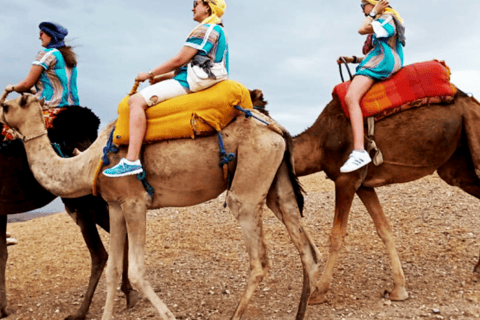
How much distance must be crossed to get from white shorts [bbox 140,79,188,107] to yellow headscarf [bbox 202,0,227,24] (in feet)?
2.26

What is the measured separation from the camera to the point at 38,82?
19.9 feet

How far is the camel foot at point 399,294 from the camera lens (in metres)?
5.63

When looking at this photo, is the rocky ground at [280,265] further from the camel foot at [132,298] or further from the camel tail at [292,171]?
the camel tail at [292,171]

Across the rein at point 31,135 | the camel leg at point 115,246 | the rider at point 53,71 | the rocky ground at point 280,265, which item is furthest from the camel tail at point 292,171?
the rider at point 53,71

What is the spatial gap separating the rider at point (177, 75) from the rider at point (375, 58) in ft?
5.40

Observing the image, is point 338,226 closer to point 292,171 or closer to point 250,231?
point 292,171

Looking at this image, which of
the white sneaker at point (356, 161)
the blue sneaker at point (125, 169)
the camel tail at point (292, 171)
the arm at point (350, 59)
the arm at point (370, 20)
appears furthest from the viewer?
the arm at point (350, 59)

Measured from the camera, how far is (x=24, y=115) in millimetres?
5398

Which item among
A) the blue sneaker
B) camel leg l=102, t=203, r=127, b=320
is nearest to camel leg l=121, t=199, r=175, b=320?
camel leg l=102, t=203, r=127, b=320

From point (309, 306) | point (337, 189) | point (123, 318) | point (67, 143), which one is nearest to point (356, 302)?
point (309, 306)

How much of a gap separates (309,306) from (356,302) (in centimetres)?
56

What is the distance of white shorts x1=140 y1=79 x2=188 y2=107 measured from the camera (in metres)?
4.73

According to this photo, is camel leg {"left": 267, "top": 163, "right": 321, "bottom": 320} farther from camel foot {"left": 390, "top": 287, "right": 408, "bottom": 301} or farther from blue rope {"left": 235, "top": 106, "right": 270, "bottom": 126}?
camel foot {"left": 390, "top": 287, "right": 408, "bottom": 301}

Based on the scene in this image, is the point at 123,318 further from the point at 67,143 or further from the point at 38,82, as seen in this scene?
the point at 38,82
